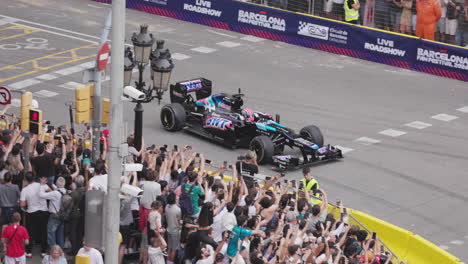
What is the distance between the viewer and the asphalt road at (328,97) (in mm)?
27188

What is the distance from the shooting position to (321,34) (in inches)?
1497

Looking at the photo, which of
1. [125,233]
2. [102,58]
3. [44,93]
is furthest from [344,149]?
[102,58]

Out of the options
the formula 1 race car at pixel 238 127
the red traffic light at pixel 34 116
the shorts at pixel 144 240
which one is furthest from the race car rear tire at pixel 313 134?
the red traffic light at pixel 34 116

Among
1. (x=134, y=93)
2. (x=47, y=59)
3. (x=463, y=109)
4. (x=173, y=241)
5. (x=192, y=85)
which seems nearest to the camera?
(x=134, y=93)

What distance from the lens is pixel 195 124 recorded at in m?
30.4

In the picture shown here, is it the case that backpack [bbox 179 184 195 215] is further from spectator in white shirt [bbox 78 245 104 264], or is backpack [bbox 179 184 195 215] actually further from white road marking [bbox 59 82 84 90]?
white road marking [bbox 59 82 84 90]

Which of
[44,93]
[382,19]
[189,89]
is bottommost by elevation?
[44,93]

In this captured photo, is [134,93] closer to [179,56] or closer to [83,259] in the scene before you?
[83,259]

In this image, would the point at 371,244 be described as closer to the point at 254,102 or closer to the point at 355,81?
the point at 254,102

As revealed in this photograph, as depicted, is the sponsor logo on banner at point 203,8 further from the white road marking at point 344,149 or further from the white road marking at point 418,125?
the white road marking at point 344,149

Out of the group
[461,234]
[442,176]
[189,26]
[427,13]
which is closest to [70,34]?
[189,26]

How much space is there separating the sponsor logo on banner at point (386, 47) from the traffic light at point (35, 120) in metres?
18.1

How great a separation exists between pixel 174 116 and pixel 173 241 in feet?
32.4

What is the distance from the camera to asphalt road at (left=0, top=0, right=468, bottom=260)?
2719cm
